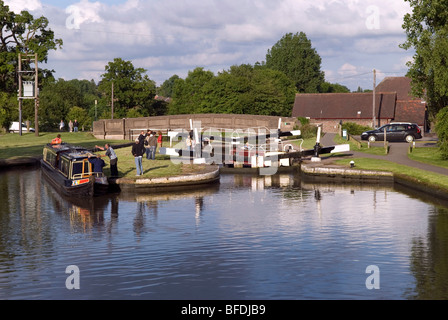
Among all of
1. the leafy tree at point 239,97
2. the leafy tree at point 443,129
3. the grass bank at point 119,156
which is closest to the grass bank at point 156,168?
the grass bank at point 119,156

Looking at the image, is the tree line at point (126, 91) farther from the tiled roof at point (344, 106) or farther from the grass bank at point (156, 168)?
the grass bank at point (156, 168)

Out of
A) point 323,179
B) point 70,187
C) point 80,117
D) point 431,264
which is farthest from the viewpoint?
A: point 80,117

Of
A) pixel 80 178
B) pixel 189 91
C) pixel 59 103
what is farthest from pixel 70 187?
pixel 59 103

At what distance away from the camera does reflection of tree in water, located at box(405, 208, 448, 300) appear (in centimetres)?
1423

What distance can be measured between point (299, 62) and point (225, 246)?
4686 inches

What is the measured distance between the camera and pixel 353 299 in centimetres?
1380

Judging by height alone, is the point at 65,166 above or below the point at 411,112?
below

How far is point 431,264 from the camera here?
16.7 metres

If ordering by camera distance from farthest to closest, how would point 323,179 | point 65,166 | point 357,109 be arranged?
point 357,109, point 323,179, point 65,166

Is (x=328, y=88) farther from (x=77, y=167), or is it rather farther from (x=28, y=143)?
(x=77, y=167)

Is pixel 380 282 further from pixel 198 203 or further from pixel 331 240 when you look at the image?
pixel 198 203

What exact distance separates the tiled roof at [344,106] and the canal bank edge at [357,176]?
166ft

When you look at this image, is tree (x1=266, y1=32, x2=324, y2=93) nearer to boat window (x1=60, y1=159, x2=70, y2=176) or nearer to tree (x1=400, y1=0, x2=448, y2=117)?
tree (x1=400, y1=0, x2=448, y2=117)

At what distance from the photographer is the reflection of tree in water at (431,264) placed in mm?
14227
